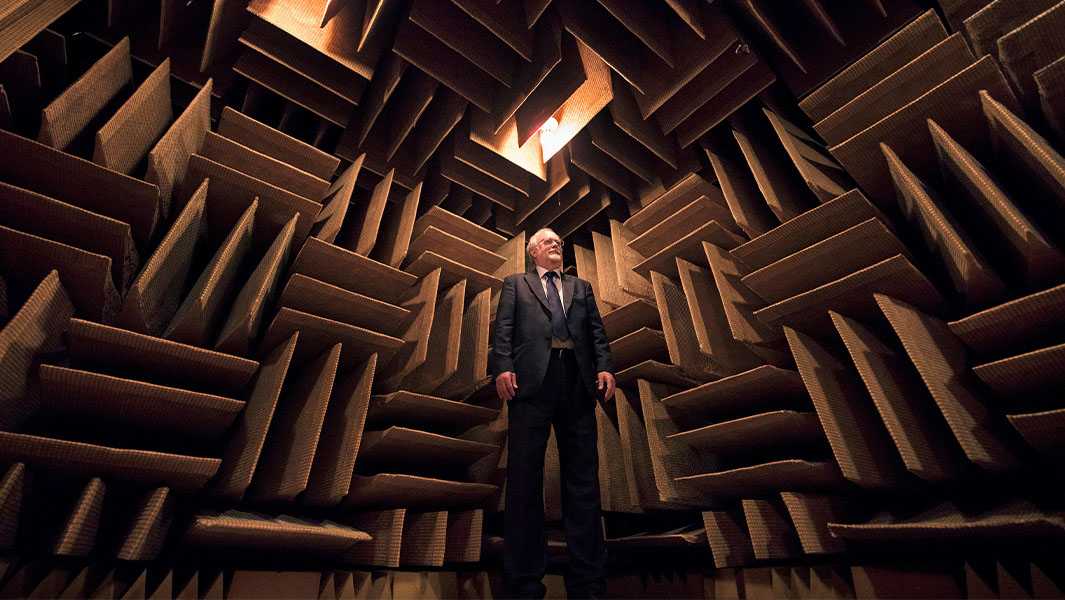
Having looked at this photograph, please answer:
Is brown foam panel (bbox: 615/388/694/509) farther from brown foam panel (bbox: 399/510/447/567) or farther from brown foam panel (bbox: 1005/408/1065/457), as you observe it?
brown foam panel (bbox: 1005/408/1065/457)

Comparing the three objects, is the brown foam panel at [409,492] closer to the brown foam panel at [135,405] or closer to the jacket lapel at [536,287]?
the brown foam panel at [135,405]

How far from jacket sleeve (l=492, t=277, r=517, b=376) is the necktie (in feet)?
0.53

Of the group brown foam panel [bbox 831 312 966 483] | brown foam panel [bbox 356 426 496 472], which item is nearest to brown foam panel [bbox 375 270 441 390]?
brown foam panel [bbox 356 426 496 472]

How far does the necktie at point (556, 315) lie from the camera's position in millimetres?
2182

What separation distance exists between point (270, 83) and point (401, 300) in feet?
4.02

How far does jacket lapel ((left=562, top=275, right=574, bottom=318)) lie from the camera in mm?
2277

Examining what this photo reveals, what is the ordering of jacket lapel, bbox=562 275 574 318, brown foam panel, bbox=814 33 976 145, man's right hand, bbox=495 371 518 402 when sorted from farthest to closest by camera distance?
1. jacket lapel, bbox=562 275 574 318
2. man's right hand, bbox=495 371 518 402
3. brown foam panel, bbox=814 33 976 145

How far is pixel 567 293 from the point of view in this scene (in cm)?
233

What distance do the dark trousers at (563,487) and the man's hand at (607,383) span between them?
7 centimetres

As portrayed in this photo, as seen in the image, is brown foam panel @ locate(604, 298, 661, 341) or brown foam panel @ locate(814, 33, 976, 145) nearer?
brown foam panel @ locate(814, 33, 976, 145)

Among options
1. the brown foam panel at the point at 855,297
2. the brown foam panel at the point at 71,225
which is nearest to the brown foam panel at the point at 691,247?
the brown foam panel at the point at 855,297

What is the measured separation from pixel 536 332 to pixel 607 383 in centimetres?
36

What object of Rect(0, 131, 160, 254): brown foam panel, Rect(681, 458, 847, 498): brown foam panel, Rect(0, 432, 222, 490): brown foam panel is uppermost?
Rect(0, 131, 160, 254): brown foam panel

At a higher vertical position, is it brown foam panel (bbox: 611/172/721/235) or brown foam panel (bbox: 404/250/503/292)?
brown foam panel (bbox: 611/172/721/235)
